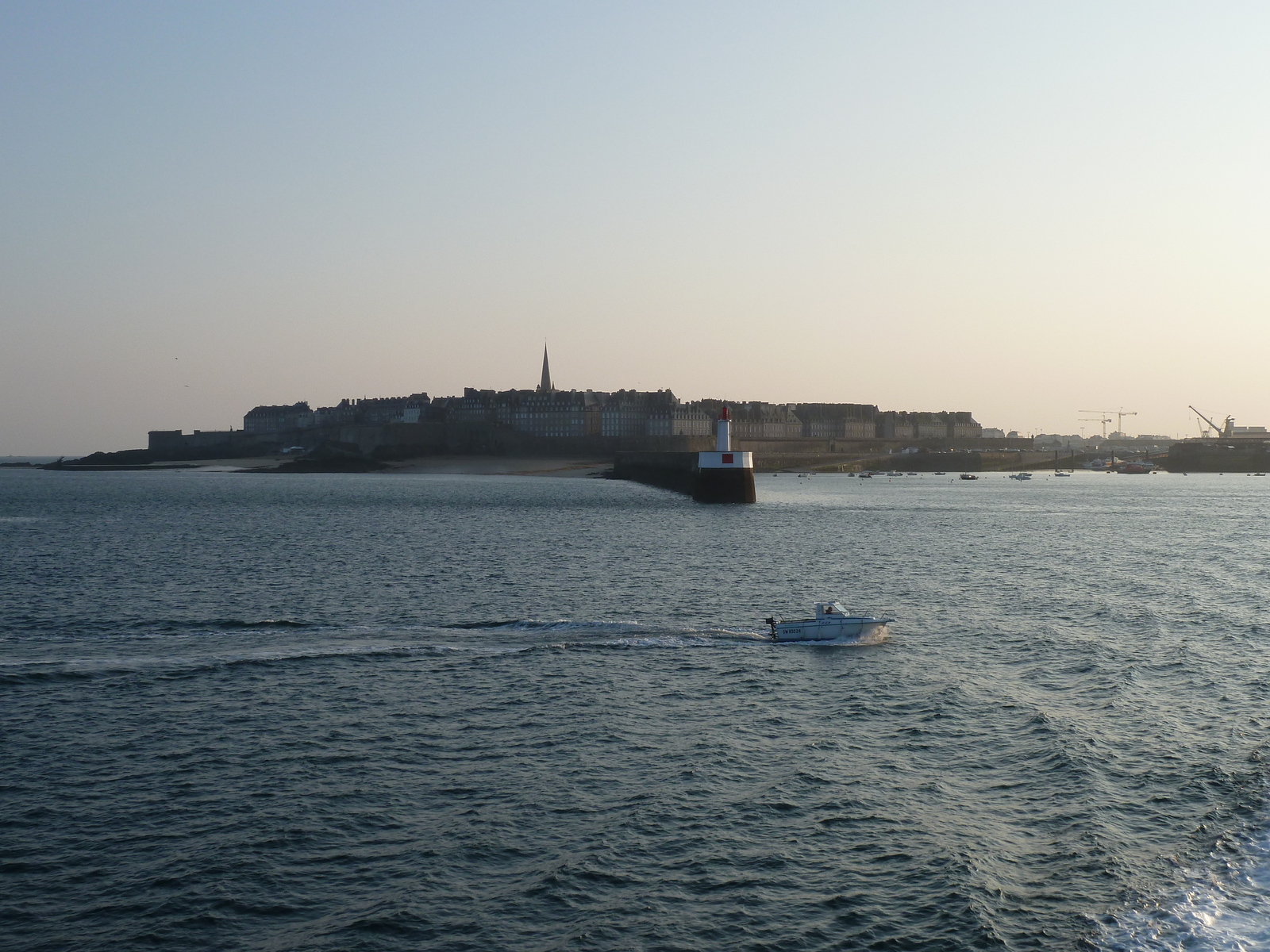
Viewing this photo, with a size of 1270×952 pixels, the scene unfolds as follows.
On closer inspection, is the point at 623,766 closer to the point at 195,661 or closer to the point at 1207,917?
the point at 1207,917

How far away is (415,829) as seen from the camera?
14586 millimetres

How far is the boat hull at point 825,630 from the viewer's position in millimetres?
27719

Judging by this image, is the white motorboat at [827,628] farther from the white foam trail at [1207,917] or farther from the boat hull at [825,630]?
the white foam trail at [1207,917]

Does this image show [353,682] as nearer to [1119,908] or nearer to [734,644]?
[734,644]

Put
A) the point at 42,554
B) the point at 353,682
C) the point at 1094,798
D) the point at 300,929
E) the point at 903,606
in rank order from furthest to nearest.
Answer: the point at 42,554 → the point at 903,606 → the point at 353,682 → the point at 1094,798 → the point at 300,929

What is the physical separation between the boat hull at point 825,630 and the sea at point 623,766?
0.41 metres

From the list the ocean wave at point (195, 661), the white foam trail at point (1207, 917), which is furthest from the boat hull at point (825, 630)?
the white foam trail at point (1207, 917)

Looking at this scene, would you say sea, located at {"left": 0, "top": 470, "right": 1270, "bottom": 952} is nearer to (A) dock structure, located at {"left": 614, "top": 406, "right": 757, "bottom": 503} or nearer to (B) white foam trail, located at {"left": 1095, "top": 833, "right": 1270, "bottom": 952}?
(B) white foam trail, located at {"left": 1095, "top": 833, "right": 1270, "bottom": 952}

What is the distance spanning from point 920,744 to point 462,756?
25.0 feet

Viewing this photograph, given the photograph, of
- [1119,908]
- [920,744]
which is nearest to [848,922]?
[1119,908]

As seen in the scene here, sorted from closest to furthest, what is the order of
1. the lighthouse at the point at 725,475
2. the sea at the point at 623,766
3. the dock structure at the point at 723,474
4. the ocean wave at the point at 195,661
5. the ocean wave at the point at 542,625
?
1. the sea at the point at 623,766
2. the ocean wave at the point at 195,661
3. the ocean wave at the point at 542,625
4. the dock structure at the point at 723,474
5. the lighthouse at the point at 725,475

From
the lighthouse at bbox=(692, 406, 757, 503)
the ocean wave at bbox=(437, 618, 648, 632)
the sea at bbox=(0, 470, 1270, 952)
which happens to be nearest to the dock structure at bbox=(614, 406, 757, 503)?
the lighthouse at bbox=(692, 406, 757, 503)

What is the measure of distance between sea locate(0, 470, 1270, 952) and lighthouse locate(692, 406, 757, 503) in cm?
4944

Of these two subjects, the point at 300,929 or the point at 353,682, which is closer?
the point at 300,929
